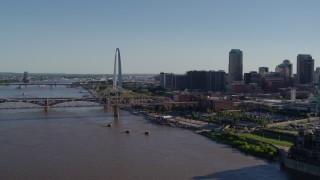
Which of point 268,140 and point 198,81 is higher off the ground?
point 198,81

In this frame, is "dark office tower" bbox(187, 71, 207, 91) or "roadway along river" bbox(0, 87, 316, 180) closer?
"roadway along river" bbox(0, 87, 316, 180)

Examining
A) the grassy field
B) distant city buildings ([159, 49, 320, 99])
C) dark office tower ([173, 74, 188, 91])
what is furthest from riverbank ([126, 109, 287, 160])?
dark office tower ([173, 74, 188, 91])

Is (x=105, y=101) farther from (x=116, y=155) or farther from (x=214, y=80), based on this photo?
Result: (x=214, y=80)

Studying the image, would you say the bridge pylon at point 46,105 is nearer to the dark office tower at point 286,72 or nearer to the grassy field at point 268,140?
the grassy field at point 268,140

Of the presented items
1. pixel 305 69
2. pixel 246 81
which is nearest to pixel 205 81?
pixel 246 81

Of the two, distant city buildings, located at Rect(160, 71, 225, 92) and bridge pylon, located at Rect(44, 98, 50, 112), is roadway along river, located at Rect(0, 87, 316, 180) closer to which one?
bridge pylon, located at Rect(44, 98, 50, 112)

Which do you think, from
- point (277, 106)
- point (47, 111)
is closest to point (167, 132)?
point (47, 111)

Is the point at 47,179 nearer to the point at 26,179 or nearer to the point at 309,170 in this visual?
the point at 26,179

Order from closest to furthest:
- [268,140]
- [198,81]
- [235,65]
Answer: [268,140]
[198,81]
[235,65]
